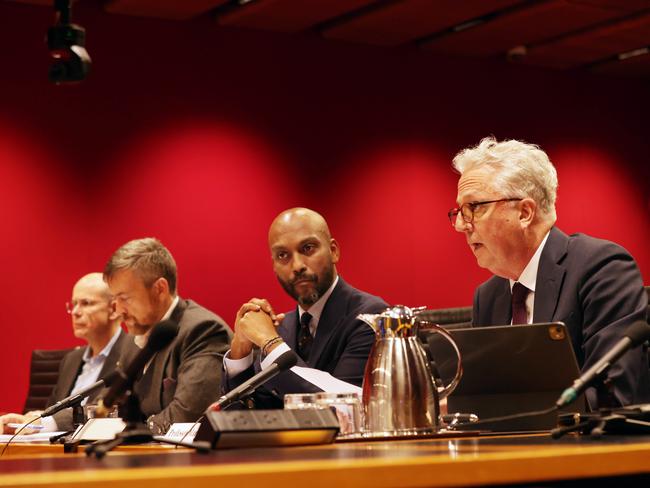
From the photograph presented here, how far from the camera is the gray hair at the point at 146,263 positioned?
4176mm

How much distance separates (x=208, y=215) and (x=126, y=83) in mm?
918

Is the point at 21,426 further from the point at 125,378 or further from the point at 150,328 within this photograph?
the point at 125,378

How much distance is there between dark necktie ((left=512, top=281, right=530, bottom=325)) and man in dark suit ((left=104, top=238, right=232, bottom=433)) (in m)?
1.03

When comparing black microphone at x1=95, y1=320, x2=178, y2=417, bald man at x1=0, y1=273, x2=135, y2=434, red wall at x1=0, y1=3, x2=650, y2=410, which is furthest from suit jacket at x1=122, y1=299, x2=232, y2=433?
red wall at x1=0, y1=3, x2=650, y2=410

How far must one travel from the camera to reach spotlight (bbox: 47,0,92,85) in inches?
182

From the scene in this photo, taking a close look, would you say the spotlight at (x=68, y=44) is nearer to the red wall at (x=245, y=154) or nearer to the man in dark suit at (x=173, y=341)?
the man in dark suit at (x=173, y=341)

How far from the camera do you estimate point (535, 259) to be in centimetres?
277

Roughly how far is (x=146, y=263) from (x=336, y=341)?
115 centimetres

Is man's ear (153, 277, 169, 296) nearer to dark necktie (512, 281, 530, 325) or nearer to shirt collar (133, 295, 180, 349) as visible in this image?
shirt collar (133, 295, 180, 349)

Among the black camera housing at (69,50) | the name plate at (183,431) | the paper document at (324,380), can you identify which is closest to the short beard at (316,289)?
the paper document at (324,380)

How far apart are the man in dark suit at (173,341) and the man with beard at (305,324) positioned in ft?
0.91

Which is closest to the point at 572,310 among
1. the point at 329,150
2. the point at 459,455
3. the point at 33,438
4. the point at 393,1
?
the point at 459,455

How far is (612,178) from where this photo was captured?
25.2 feet

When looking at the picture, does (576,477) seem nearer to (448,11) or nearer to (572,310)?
(572,310)
